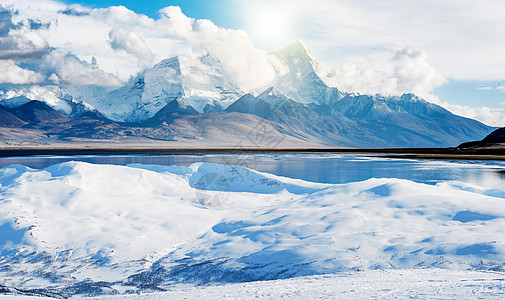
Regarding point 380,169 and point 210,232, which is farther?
point 380,169

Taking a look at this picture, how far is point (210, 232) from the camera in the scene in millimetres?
20125

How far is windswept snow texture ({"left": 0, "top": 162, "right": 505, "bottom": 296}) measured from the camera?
49.4ft

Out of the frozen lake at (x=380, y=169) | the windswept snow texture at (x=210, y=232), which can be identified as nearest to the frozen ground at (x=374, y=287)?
the windswept snow texture at (x=210, y=232)

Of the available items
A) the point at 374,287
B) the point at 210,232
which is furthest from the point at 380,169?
the point at 374,287

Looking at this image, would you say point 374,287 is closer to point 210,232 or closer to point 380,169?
point 210,232

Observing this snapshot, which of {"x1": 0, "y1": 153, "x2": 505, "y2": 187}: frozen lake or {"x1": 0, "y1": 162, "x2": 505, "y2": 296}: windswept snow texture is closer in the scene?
{"x1": 0, "y1": 162, "x2": 505, "y2": 296}: windswept snow texture

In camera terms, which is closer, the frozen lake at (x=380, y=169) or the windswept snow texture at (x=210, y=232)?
the windswept snow texture at (x=210, y=232)

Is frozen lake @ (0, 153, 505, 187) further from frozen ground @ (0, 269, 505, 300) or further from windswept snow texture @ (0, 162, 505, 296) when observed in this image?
frozen ground @ (0, 269, 505, 300)

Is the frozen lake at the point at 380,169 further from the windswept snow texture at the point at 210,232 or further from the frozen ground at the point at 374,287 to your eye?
the frozen ground at the point at 374,287

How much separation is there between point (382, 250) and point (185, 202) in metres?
12.5

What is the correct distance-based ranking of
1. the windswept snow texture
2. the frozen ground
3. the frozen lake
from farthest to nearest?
1. the frozen lake
2. the windswept snow texture
3. the frozen ground

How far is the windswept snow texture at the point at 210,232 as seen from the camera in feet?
49.4

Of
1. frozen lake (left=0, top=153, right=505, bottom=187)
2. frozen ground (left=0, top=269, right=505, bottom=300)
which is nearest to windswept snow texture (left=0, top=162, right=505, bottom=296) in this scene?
frozen ground (left=0, top=269, right=505, bottom=300)

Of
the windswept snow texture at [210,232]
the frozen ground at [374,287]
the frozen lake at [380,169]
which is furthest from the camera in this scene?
the frozen lake at [380,169]
